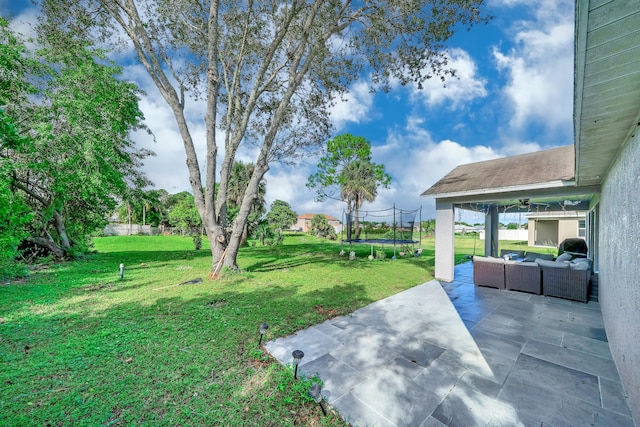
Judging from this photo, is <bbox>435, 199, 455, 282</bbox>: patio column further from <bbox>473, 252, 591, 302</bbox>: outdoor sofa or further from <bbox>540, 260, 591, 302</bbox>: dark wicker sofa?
<bbox>540, 260, 591, 302</bbox>: dark wicker sofa

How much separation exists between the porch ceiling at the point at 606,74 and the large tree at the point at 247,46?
637cm

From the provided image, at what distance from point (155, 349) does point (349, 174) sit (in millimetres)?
19216

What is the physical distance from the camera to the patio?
225 centimetres

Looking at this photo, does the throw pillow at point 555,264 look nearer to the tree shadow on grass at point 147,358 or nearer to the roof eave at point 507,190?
the roof eave at point 507,190

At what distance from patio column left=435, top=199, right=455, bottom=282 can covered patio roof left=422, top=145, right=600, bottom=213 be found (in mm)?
316

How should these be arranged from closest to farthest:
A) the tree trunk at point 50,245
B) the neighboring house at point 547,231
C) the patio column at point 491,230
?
the tree trunk at point 50,245 → the patio column at point 491,230 → the neighboring house at point 547,231

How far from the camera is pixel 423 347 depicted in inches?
135

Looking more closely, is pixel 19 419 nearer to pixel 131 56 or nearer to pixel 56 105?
pixel 56 105

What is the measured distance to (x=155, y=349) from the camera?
10.6ft

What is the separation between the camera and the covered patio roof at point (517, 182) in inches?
224

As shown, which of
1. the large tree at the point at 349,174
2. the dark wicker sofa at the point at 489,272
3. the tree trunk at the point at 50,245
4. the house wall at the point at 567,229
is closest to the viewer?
the dark wicker sofa at the point at 489,272

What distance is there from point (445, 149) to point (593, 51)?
66.0 feet

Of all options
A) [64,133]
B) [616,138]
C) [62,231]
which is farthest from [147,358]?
[62,231]

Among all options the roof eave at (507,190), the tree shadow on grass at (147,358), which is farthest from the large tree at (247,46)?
the roof eave at (507,190)
